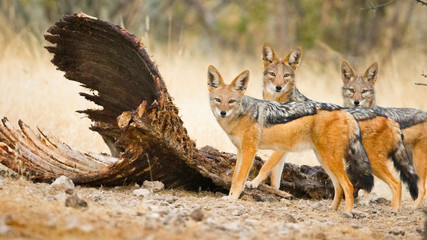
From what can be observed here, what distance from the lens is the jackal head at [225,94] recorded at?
6.61m

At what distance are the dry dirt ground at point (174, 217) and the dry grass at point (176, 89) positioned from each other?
10.7 feet

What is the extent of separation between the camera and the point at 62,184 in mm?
5973

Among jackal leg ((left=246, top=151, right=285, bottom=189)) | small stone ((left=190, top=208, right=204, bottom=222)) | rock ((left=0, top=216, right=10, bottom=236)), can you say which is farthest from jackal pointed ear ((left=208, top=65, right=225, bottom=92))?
rock ((left=0, top=216, right=10, bottom=236))

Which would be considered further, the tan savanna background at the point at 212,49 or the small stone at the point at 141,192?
the tan savanna background at the point at 212,49

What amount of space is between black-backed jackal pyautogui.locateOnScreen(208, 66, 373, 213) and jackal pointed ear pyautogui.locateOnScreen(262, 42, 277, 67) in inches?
70.6

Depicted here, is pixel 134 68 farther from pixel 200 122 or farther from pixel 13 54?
pixel 13 54

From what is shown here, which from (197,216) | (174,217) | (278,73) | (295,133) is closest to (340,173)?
(295,133)

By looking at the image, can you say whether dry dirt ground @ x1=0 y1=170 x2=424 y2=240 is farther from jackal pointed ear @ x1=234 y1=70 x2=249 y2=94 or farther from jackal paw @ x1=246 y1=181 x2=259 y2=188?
jackal pointed ear @ x1=234 y1=70 x2=249 y2=94

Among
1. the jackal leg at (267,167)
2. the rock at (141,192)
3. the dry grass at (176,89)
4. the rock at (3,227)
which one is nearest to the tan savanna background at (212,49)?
the dry grass at (176,89)

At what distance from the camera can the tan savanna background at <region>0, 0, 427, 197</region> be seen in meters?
10.5

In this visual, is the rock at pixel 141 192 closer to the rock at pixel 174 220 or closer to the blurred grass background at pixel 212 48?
the rock at pixel 174 220

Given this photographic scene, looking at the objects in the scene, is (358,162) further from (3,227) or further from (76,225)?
(3,227)

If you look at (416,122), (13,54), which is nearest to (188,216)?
(416,122)

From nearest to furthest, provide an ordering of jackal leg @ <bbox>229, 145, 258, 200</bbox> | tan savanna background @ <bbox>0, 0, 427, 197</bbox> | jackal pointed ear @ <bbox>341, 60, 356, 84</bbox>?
jackal leg @ <bbox>229, 145, 258, 200</bbox> → jackal pointed ear @ <bbox>341, 60, 356, 84</bbox> → tan savanna background @ <bbox>0, 0, 427, 197</bbox>
